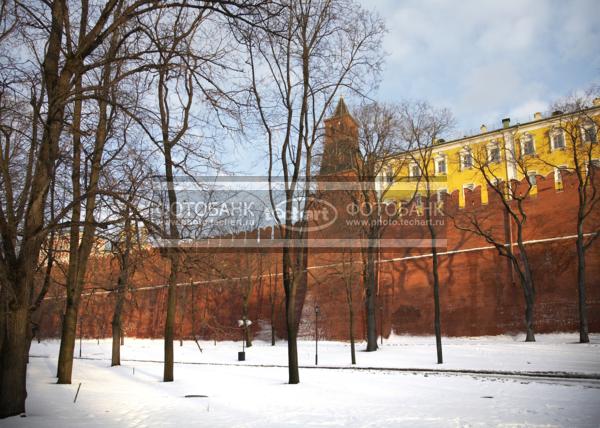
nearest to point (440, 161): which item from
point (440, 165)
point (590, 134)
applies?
point (440, 165)

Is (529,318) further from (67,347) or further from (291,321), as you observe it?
(67,347)

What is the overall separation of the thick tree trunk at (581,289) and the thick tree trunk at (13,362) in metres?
20.3

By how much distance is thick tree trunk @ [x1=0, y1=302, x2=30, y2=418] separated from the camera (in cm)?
763

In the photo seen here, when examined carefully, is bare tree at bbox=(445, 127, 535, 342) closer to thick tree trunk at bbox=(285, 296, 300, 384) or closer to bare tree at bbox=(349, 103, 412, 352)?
bare tree at bbox=(349, 103, 412, 352)

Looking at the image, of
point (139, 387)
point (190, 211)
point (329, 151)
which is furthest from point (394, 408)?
point (329, 151)

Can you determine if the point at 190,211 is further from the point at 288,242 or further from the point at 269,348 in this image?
the point at 269,348

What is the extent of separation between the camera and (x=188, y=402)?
9906 mm

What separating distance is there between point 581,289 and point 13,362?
68.3 ft

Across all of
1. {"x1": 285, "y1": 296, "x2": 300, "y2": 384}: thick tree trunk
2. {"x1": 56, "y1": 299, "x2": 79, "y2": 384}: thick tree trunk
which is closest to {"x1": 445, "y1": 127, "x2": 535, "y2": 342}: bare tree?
{"x1": 285, "y1": 296, "x2": 300, "y2": 384}: thick tree trunk

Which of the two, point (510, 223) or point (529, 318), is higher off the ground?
point (510, 223)

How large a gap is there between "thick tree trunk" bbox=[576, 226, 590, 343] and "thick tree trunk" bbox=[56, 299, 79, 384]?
1846 cm

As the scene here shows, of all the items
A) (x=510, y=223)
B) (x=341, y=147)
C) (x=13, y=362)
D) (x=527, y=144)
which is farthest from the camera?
(x=527, y=144)

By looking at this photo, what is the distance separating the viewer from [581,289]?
71.3 feet

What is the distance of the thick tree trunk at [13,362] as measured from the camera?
25.0 ft
